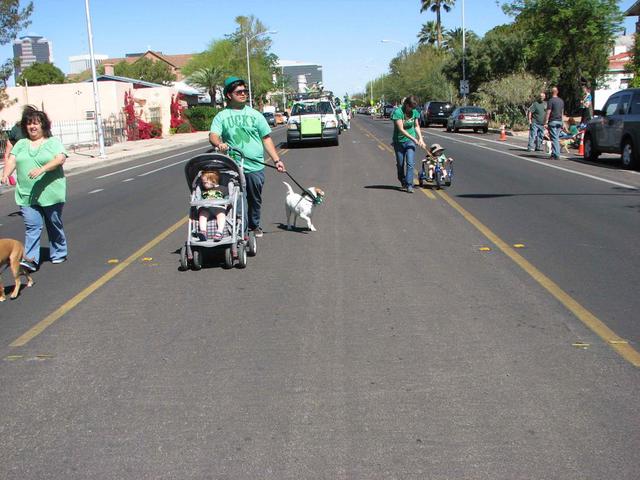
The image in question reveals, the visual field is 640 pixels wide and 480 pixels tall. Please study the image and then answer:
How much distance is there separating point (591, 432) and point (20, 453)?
2.97m

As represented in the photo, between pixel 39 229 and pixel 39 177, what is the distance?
1.98 ft

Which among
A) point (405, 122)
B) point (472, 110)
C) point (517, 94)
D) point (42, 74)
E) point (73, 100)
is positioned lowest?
point (472, 110)

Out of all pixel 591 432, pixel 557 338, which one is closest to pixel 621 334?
pixel 557 338

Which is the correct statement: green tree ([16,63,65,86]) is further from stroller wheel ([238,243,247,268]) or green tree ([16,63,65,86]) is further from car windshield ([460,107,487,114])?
stroller wheel ([238,243,247,268])

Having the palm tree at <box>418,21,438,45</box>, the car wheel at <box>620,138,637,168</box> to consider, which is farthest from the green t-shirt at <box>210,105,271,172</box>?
the palm tree at <box>418,21,438,45</box>

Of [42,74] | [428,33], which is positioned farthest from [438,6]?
[42,74]

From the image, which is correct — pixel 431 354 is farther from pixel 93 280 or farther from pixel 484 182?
pixel 484 182

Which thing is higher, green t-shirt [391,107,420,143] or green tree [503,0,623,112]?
green tree [503,0,623,112]

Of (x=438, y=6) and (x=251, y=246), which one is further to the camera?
(x=438, y=6)

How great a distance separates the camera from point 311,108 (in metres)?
32.2

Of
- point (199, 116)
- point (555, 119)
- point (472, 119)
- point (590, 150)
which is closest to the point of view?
point (590, 150)

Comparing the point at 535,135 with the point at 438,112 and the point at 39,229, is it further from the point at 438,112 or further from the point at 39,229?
the point at 438,112

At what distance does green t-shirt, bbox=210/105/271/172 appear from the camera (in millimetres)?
8562

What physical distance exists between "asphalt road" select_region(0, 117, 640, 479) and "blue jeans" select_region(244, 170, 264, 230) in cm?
54
